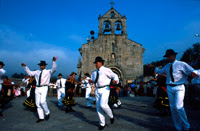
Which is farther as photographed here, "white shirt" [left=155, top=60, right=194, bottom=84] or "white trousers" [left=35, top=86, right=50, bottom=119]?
"white trousers" [left=35, top=86, right=50, bottom=119]

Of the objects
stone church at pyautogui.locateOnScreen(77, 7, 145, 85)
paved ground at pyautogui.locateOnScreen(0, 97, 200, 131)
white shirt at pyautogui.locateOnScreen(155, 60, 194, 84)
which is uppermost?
stone church at pyautogui.locateOnScreen(77, 7, 145, 85)

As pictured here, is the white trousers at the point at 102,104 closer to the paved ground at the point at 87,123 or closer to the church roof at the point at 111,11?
the paved ground at the point at 87,123

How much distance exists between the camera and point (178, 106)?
159 inches

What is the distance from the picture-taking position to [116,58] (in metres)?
25.5

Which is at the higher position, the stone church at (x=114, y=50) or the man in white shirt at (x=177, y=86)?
the stone church at (x=114, y=50)

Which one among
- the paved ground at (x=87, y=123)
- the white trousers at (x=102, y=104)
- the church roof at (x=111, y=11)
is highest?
the church roof at (x=111, y=11)

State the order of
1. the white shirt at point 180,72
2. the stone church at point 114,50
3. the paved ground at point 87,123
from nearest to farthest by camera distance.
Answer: the white shirt at point 180,72 → the paved ground at point 87,123 → the stone church at point 114,50

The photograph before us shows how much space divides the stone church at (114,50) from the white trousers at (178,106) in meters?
20.4

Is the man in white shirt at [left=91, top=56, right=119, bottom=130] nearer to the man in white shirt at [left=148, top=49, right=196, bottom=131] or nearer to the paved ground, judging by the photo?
the paved ground

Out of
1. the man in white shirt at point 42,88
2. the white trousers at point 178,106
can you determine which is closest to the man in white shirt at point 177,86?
the white trousers at point 178,106

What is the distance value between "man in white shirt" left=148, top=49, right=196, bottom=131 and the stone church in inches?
798

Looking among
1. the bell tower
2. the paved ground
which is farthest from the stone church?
the paved ground

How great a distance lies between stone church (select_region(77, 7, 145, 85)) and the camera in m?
25.2

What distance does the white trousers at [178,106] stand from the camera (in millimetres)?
3973
